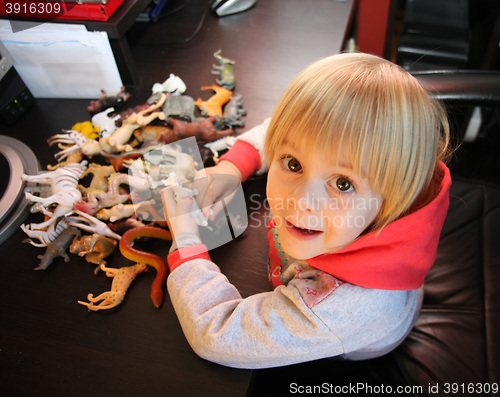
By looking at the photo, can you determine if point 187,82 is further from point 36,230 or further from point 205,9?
point 36,230

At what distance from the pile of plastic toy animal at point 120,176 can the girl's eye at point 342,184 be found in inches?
12.1

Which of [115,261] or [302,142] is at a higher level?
[302,142]

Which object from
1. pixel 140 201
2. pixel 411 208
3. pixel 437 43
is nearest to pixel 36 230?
pixel 140 201

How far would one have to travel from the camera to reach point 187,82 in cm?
104

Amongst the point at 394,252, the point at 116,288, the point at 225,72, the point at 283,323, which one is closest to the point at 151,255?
the point at 116,288

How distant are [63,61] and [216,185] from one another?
0.50 meters

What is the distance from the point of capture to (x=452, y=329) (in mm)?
709

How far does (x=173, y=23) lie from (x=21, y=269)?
2.82ft

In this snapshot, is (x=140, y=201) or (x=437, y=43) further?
(x=437, y=43)

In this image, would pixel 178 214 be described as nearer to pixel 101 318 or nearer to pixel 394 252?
pixel 101 318

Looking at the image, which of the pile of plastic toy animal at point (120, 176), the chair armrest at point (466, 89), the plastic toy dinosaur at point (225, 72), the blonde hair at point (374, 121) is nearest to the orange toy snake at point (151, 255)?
the pile of plastic toy animal at point (120, 176)

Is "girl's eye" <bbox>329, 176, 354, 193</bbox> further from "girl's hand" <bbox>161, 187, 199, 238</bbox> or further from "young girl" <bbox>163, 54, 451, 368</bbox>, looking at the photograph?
"girl's hand" <bbox>161, 187, 199, 238</bbox>

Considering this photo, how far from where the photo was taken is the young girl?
51 centimetres

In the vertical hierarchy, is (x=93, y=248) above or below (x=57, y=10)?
below
